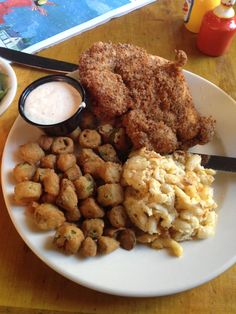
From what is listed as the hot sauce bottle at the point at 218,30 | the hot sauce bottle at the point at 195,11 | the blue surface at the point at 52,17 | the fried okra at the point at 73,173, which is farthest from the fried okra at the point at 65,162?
the hot sauce bottle at the point at 195,11

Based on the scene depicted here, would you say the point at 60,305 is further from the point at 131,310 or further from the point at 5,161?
the point at 5,161

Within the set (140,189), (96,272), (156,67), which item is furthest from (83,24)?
(96,272)

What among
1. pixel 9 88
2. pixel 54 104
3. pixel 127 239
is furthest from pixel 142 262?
pixel 9 88

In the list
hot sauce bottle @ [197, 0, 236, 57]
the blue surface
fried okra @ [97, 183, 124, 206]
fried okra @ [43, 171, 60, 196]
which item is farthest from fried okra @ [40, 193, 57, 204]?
hot sauce bottle @ [197, 0, 236, 57]

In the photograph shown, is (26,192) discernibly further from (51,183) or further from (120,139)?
(120,139)

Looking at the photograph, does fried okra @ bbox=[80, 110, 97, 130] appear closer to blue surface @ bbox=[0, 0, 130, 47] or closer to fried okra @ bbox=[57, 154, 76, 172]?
fried okra @ bbox=[57, 154, 76, 172]

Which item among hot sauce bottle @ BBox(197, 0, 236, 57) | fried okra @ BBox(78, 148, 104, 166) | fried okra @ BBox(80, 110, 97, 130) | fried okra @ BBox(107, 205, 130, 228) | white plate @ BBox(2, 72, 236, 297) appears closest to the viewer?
white plate @ BBox(2, 72, 236, 297)
